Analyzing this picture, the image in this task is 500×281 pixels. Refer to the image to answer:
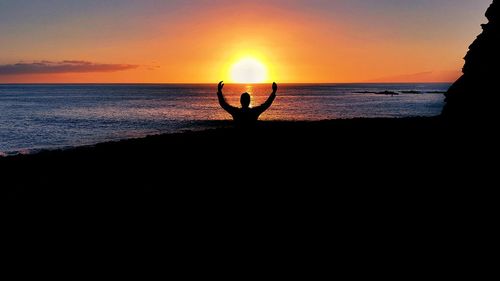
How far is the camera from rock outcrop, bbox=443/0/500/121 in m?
10.4

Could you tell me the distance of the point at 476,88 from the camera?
1134cm

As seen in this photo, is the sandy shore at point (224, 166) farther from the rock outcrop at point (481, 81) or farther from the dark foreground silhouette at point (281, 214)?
the rock outcrop at point (481, 81)

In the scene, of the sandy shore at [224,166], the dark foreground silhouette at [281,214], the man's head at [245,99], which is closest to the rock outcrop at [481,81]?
the dark foreground silhouette at [281,214]

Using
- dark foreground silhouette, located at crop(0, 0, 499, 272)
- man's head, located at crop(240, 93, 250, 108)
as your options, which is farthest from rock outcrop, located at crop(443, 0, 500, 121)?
man's head, located at crop(240, 93, 250, 108)

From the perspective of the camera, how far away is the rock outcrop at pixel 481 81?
10359mm

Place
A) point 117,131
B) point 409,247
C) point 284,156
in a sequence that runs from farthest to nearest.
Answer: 1. point 117,131
2. point 284,156
3. point 409,247

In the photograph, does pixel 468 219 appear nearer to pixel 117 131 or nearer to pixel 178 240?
pixel 178 240

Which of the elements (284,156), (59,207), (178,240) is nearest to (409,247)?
(178,240)

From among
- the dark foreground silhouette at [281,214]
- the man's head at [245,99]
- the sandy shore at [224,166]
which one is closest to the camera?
the dark foreground silhouette at [281,214]

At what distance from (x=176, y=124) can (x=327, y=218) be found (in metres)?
47.1

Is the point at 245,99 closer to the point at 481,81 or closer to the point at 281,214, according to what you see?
the point at 281,214

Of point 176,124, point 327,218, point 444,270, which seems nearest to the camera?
point 444,270

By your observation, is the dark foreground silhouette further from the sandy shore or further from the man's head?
the man's head

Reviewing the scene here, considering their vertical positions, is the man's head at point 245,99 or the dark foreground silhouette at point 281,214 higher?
the man's head at point 245,99
